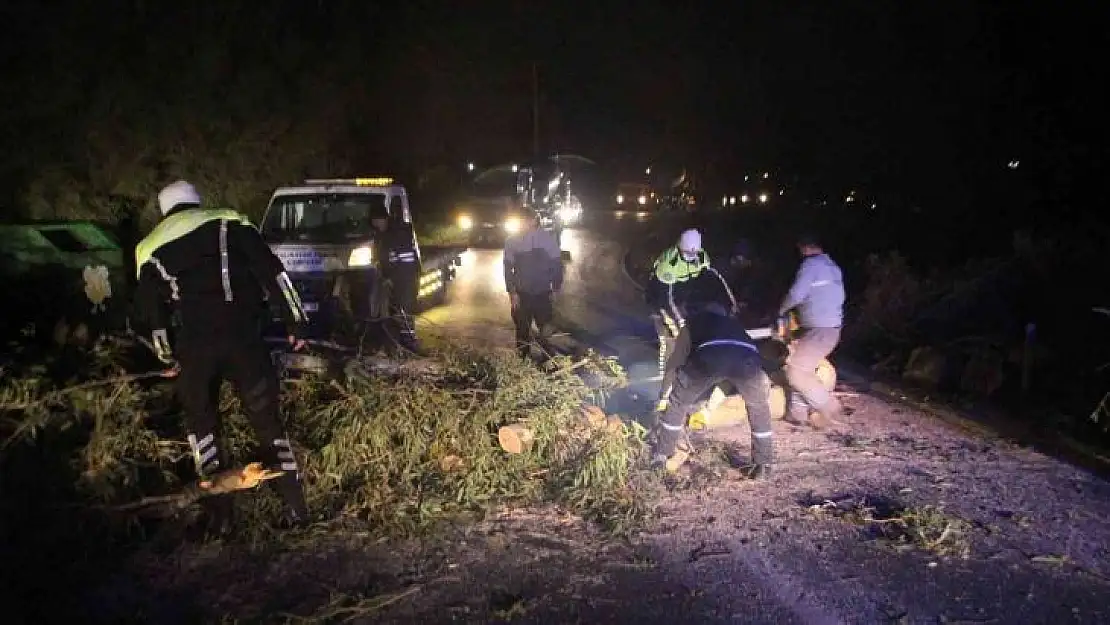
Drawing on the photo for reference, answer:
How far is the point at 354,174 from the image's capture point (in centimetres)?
2652

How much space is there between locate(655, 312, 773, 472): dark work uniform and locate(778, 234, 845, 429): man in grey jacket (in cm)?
129

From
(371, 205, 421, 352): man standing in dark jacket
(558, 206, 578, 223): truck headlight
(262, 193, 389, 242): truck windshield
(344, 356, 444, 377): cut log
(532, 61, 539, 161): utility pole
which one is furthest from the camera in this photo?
(532, 61, 539, 161): utility pole

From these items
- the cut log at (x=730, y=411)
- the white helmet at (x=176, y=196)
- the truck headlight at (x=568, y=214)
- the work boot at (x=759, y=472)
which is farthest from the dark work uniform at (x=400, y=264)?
the truck headlight at (x=568, y=214)

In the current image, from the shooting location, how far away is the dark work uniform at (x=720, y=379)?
20.0ft

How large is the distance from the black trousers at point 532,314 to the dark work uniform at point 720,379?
3.15m

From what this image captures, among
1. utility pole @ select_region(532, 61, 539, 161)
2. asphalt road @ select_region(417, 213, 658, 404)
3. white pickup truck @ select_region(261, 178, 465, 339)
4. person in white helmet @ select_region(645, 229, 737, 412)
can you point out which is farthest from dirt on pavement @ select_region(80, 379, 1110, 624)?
utility pole @ select_region(532, 61, 539, 161)

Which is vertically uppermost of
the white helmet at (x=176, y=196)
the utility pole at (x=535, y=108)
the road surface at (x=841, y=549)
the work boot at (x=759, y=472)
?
the utility pole at (x=535, y=108)

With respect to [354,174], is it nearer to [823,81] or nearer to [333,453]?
[823,81]

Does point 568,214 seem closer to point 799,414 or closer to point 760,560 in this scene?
point 799,414

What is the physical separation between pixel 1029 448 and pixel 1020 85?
10.5m

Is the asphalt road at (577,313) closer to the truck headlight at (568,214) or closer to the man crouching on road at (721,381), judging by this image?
the man crouching on road at (721,381)

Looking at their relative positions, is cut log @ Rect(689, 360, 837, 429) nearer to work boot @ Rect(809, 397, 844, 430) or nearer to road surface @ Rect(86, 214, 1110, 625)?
work boot @ Rect(809, 397, 844, 430)

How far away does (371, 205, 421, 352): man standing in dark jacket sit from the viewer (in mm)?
11227

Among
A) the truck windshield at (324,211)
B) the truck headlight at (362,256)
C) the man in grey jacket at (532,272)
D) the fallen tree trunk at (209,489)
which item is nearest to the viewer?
the fallen tree trunk at (209,489)
